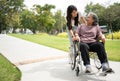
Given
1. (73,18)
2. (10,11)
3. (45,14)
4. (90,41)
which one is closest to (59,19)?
(10,11)

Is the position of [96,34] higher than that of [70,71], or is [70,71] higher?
[96,34]

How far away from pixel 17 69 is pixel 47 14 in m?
37.5

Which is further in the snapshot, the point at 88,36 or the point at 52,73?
the point at 52,73

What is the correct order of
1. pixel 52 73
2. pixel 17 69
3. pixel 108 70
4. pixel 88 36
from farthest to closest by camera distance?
pixel 17 69, pixel 52 73, pixel 88 36, pixel 108 70

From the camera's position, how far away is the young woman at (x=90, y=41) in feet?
16.2

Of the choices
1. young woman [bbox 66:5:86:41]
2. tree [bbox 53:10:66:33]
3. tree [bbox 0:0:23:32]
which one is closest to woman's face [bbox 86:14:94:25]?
young woman [bbox 66:5:86:41]

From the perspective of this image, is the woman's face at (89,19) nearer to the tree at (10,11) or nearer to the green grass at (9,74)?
the green grass at (9,74)

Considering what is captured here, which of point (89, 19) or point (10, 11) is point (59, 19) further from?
point (89, 19)

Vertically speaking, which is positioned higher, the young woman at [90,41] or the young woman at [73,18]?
the young woman at [73,18]

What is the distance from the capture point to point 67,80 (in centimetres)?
509

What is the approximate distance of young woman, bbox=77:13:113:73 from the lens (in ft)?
16.2

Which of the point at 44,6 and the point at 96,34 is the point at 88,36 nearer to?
the point at 96,34

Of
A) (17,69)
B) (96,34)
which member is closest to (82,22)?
(96,34)

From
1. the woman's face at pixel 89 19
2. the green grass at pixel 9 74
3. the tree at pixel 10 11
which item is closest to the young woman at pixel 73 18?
the woman's face at pixel 89 19
